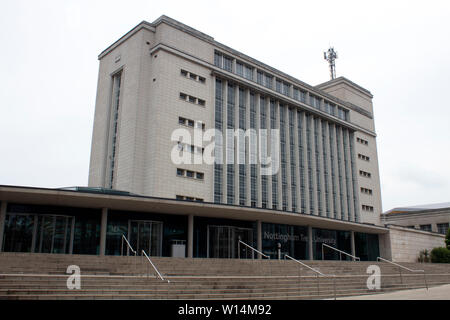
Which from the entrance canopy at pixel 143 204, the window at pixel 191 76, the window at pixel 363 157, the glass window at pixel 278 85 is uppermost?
the glass window at pixel 278 85

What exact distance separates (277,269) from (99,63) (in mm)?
33142

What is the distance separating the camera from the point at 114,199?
77.4 feet

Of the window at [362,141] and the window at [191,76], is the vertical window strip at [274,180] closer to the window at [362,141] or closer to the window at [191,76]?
the window at [191,76]

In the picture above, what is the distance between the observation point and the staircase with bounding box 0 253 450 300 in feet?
43.3

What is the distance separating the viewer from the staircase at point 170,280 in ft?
43.3

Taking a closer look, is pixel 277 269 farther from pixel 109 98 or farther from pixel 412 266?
pixel 109 98

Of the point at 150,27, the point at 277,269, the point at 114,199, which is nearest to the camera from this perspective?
the point at 277,269

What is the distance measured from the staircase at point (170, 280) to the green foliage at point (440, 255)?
23734 millimetres

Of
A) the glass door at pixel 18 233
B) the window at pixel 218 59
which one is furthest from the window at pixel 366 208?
the glass door at pixel 18 233

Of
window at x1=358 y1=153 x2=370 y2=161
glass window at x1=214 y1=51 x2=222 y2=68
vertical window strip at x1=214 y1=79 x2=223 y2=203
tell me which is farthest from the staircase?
window at x1=358 y1=153 x2=370 y2=161

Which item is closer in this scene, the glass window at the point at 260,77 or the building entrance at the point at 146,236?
the building entrance at the point at 146,236

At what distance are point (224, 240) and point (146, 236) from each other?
6.30m

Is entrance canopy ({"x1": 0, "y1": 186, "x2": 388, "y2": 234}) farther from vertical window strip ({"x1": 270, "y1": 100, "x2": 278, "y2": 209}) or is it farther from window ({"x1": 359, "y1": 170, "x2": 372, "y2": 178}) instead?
window ({"x1": 359, "y1": 170, "x2": 372, "y2": 178})
